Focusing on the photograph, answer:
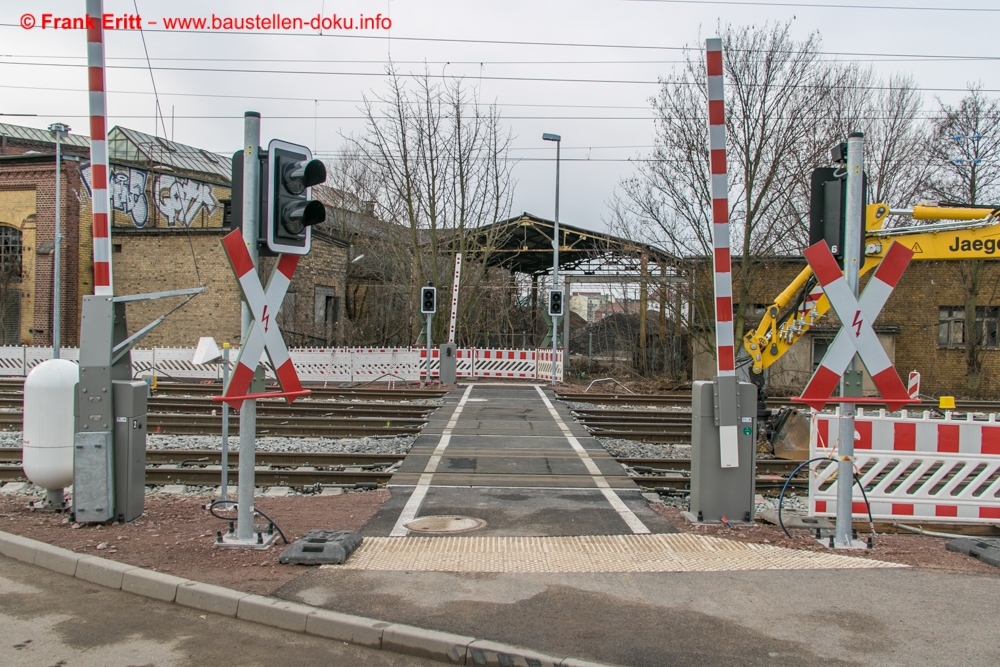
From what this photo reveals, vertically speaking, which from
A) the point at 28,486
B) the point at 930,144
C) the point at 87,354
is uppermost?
the point at 930,144

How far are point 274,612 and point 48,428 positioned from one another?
379cm

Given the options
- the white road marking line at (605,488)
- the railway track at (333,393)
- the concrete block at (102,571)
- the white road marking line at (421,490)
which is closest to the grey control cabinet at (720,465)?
the white road marking line at (605,488)

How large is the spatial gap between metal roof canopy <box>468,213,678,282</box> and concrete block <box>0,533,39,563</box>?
2144cm

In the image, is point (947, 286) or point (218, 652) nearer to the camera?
point (218, 652)

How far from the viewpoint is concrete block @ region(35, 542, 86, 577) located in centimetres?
589

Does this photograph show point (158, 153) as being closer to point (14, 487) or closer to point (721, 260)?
point (14, 487)

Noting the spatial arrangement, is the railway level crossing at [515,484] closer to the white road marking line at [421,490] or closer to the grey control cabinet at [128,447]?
the white road marking line at [421,490]

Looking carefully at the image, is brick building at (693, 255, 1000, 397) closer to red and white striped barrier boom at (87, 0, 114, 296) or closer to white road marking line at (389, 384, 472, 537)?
white road marking line at (389, 384, 472, 537)

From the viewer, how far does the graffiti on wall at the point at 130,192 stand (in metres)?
35.1

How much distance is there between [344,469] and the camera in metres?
10.9

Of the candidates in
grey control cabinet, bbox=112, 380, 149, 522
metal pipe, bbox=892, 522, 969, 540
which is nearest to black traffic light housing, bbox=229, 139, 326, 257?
grey control cabinet, bbox=112, 380, 149, 522

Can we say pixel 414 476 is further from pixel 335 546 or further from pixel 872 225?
pixel 872 225

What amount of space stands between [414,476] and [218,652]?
18.7 feet

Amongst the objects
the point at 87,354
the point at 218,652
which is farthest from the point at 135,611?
the point at 87,354
